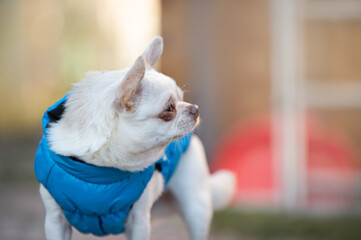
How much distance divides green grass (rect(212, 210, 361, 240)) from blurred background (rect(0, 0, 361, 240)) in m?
0.01

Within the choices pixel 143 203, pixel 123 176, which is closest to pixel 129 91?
pixel 123 176

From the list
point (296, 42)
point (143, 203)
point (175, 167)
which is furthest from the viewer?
point (296, 42)

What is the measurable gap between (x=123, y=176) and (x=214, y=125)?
4063mm

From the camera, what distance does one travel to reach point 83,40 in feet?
23.9

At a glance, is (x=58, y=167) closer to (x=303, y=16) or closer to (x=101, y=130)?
(x=101, y=130)

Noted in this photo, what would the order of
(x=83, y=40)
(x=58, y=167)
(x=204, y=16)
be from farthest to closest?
(x=83, y=40) < (x=204, y=16) < (x=58, y=167)

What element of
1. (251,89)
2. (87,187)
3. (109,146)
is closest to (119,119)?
(109,146)

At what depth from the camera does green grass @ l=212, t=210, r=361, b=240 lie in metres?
4.01

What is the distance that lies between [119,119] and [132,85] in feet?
0.56

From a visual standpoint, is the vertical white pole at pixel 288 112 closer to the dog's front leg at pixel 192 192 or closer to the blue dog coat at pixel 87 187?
the dog's front leg at pixel 192 192

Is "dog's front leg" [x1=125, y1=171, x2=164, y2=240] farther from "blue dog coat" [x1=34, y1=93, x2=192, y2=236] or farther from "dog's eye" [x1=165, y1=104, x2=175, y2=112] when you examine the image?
"dog's eye" [x1=165, y1=104, x2=175, y2=112]

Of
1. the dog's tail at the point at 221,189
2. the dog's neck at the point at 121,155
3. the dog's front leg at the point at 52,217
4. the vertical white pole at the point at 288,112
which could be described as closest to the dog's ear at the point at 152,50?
the dog's neck at the point at 121,155

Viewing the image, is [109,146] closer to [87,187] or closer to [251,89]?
[87,187]

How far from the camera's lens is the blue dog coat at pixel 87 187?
6.50ft
